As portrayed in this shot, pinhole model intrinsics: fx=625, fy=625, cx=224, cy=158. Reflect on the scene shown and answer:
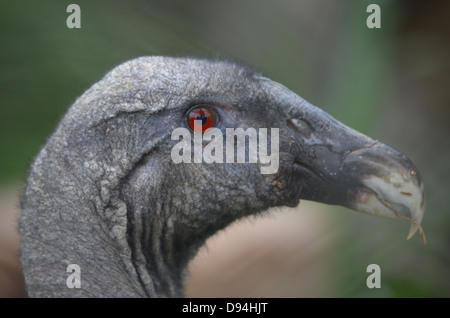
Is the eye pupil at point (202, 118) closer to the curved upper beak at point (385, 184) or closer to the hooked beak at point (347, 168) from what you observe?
the hooked beak at point (347, 168)

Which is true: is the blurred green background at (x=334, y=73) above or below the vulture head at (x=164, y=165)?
above

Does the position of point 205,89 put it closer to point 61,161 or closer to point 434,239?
point 61,161

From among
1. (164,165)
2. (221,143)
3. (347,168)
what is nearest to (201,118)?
(221,143)

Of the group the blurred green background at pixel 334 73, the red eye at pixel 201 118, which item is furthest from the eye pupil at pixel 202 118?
the blurred green background at pixel 334 73

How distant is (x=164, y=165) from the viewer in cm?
297

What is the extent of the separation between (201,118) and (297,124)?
0.47 metres

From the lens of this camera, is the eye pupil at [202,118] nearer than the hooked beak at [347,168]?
No

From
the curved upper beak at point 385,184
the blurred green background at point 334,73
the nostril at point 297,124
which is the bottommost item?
the curved upper beak at point 385,184

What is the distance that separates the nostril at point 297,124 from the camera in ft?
9.92

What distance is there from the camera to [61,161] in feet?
9.61

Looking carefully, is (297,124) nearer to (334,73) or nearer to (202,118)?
(202,118)
